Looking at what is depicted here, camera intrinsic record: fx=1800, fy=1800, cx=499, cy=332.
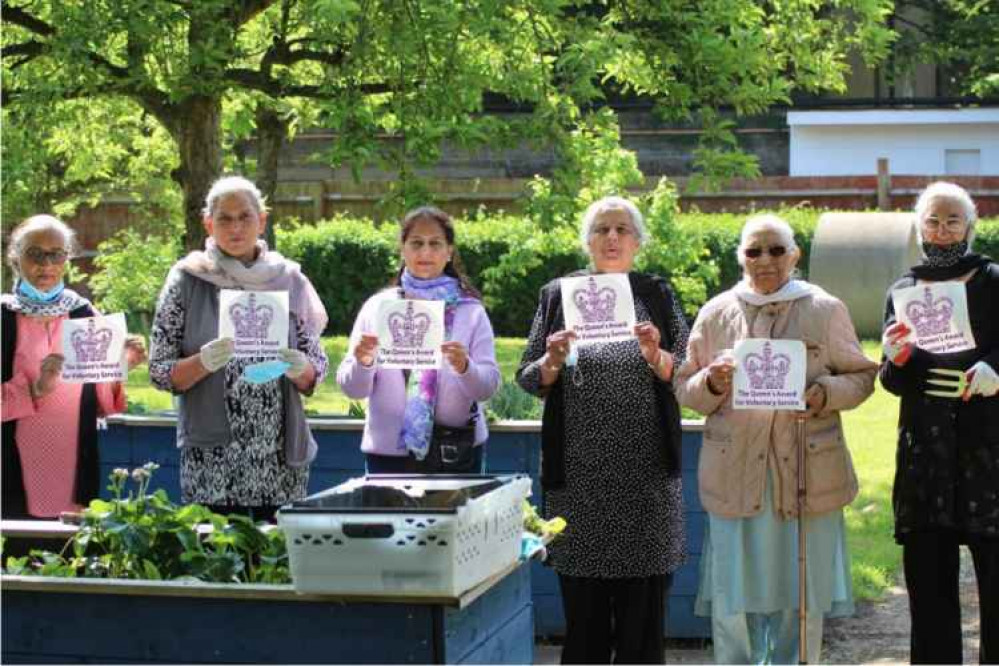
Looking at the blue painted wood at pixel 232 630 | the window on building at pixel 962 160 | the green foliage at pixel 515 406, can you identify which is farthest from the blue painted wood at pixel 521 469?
the window on building at pixel 962 160

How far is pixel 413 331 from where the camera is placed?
20.4ft

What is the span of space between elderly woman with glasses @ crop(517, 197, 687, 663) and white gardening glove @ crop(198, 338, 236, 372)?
1057 mm

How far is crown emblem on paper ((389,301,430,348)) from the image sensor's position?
6.21 m

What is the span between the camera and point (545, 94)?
971cm

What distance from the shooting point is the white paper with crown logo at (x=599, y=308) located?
6203mm

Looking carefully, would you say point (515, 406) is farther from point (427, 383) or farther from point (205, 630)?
point (205, 630)

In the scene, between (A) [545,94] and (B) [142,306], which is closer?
(A) [545,94]

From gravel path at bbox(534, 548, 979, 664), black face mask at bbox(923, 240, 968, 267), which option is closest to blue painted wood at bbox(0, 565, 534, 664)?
black face mask at bbox(923, 240, 968, 267)

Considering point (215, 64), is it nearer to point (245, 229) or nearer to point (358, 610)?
point (245, 229)

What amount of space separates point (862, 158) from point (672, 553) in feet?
111

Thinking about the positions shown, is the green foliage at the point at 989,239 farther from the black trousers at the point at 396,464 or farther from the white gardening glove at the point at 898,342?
the black trousers at the point at 396,464

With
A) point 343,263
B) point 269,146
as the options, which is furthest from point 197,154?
point 343,263

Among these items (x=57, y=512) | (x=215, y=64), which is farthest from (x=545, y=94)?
(x=57, y=512)

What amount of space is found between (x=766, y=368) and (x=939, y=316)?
64 cm
